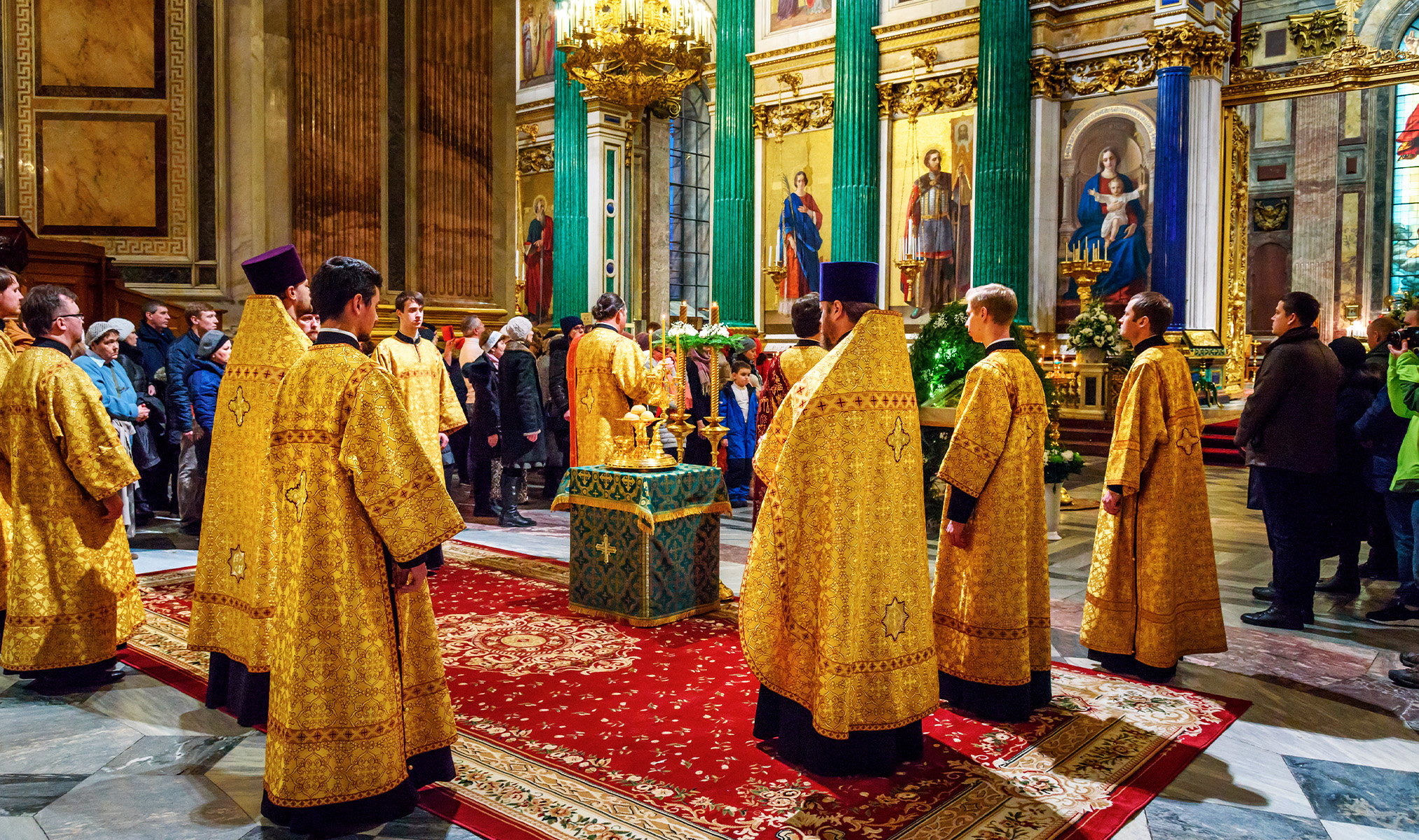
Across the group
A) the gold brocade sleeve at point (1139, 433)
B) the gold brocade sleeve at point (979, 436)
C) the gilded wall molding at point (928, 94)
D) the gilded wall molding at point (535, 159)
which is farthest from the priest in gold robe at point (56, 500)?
the gilded wall molding at point (535, 159)

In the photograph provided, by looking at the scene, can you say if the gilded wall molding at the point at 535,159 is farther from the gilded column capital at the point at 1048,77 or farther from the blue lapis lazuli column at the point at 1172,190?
the blue lapis lazuli column at the point at 1172,190

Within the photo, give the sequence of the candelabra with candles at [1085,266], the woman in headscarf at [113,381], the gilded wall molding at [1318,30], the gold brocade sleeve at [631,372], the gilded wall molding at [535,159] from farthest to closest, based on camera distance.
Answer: the gilded wall molding at [1318,30] < the gilded wall molding at [535,159] < the candelabra with candles at [1085,266] < the woman in headscarf at [113,381] < the gold brocade sleeve at [631,372]

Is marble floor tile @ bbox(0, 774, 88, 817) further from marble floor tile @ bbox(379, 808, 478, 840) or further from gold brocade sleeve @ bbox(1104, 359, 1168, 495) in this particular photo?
gold brocade sleeve @ bbox(1104, 359, 1168, 495)

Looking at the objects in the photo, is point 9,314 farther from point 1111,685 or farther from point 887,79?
point 887,79

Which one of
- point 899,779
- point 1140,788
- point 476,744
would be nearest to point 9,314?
point 476,744

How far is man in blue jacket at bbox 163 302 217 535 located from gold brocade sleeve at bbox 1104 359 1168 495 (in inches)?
251

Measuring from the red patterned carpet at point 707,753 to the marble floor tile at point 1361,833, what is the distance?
1.64 ft

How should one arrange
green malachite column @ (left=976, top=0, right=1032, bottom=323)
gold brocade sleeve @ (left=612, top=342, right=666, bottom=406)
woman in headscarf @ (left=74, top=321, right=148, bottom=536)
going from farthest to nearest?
green malachite column @ (left=976, top=0, right=1032, bottom=323) → woman in headscarf @ (left=74, top=321, right=148, bottom=536) → gold brocade sleeve @ (left=612, top=342, right=666, bottom=406)

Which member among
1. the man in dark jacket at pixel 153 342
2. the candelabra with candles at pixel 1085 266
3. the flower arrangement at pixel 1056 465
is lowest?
the flower arrangement at pixel 1056 465

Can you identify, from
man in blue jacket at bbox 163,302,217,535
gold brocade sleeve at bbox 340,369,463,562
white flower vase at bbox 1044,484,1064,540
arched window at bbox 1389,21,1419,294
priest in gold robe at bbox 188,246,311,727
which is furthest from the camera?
arched window at bbox 1389,21,1419,294

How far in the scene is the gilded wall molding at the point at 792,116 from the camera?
15.2 meters

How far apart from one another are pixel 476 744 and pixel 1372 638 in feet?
14.9

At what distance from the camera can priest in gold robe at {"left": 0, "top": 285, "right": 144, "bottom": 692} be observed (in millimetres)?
4238

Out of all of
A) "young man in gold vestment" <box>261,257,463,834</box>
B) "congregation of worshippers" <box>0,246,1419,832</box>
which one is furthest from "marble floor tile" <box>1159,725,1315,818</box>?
"young man in gold vestment" <box>261,257,463,834</box>
